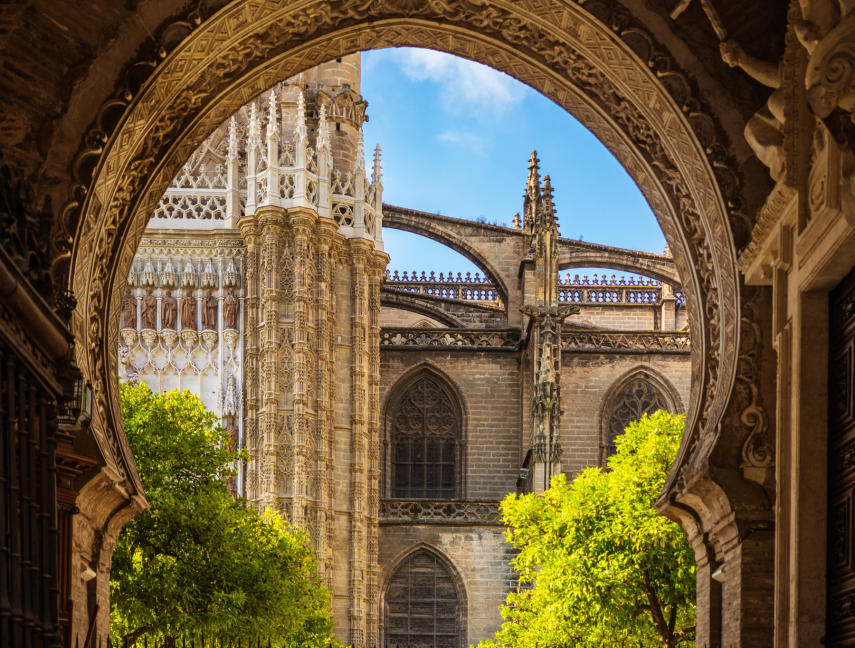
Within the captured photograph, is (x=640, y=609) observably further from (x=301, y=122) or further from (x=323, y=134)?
(x=301, y=122)

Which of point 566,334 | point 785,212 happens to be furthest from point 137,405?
point 566,334

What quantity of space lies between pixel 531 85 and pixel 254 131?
2479 centimetres

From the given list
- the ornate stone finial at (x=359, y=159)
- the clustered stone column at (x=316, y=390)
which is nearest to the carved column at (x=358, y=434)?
the clustered stone column at (x=316, y=390)

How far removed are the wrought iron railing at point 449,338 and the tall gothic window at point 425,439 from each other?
119 centimetres

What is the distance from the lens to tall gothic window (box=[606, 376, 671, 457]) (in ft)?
136

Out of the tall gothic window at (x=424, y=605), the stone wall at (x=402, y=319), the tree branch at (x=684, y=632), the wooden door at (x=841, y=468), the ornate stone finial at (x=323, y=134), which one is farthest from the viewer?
the stone wall at (x=402, y=319)

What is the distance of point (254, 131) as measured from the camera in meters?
35.3

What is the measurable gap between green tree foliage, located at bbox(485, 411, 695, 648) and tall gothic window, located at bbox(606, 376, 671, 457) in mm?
15844

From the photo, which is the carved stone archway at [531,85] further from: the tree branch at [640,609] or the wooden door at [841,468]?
the tree branch at [640,609]

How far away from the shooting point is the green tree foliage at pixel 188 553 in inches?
821

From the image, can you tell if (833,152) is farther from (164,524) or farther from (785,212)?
(164,524)

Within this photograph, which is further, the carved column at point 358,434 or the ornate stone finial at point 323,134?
the ornate stone finial at point 323,134

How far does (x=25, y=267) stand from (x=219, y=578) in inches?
638

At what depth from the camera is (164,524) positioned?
69.6ft
